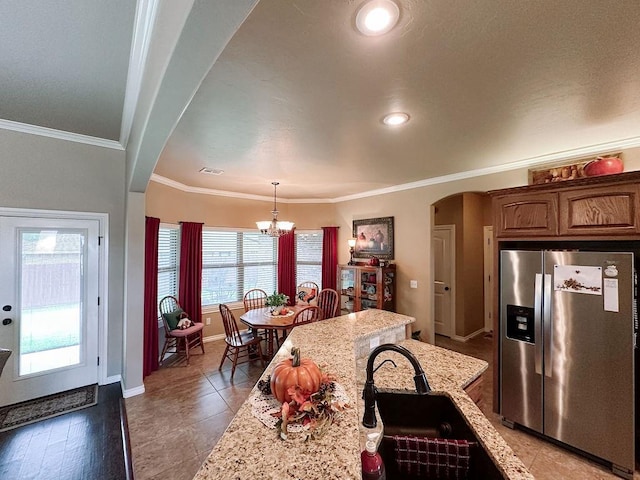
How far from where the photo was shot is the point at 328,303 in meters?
4.82

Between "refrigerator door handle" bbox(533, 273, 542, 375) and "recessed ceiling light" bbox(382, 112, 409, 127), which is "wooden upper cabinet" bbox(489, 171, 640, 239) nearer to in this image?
"refrigerator door handle" bbox(533, 273, 542, 375)

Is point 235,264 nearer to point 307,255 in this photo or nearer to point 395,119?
point 307,255

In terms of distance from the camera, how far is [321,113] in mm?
2125

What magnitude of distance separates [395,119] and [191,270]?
3851 mm

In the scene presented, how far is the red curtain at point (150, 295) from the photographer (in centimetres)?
354

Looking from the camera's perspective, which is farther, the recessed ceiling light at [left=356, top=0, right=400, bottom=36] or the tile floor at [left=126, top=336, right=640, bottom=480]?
the tile floor at [left=126, top=336, right=640, bottom=480]

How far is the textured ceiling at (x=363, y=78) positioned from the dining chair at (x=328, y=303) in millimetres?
2568

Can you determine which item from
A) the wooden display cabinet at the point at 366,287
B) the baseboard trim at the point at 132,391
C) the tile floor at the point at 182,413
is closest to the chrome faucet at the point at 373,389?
the tile floor at the point at 182,413

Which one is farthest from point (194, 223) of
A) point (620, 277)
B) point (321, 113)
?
point (620, 277)

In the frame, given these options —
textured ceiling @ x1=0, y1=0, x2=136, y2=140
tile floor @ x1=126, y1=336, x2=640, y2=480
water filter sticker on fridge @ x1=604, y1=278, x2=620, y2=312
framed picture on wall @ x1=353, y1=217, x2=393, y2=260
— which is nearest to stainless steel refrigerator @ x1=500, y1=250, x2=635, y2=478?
water filter sticker on fridge @ x1=604, y1=278, x2=620, y2=312

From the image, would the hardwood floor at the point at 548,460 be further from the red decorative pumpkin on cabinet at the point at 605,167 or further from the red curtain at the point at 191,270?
the red curtain at the point at 191,270

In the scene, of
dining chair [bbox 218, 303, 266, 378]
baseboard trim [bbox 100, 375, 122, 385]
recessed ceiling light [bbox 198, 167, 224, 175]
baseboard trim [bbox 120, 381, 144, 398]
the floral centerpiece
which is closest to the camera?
the floral centerpiece

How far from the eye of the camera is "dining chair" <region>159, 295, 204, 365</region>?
12.7 feet

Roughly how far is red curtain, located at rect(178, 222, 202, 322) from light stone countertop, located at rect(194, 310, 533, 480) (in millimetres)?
3210
